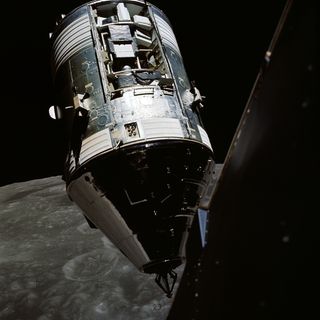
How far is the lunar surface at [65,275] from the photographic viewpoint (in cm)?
733

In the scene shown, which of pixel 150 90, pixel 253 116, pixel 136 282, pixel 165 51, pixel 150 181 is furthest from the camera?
pixel 136 282

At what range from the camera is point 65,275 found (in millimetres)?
8633

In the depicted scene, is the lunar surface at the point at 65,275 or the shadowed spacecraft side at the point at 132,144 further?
the lunar surface at the point at 65,275

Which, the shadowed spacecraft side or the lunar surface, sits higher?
the shadowed spacecraft side

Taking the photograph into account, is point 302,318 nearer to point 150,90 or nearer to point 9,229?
point 150,90

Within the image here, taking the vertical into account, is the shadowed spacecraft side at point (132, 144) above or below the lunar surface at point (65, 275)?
above

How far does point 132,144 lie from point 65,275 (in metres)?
5.19

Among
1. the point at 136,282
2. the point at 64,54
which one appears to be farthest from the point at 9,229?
the point at 64,54

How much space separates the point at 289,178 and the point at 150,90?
442 centimetres

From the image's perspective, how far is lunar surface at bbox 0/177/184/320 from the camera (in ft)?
24.1

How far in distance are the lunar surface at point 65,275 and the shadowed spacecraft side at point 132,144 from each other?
2.31 m

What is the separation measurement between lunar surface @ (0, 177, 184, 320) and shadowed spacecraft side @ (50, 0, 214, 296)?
2307mm

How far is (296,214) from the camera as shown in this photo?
1580 millimetres

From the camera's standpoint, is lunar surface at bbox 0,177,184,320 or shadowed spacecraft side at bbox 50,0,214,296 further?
lunar surface at bbox 0,177,184,320
